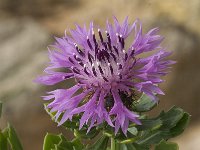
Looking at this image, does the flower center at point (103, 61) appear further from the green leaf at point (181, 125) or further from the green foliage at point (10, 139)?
the green foliage at point (10, 139)

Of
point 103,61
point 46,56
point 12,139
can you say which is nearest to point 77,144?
point 12,139

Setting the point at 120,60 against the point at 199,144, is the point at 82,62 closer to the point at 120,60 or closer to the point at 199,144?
the point at 120,60

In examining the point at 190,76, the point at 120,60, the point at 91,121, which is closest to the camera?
the point at 91,121

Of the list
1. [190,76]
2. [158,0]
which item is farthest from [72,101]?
[158,0]

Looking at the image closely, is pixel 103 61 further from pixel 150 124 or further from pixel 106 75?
pixel 150 124

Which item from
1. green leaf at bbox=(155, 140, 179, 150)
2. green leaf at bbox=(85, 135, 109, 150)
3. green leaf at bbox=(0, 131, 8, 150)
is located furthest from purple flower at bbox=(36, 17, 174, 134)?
green leaf at bbox=(0, 131, 8, 150)

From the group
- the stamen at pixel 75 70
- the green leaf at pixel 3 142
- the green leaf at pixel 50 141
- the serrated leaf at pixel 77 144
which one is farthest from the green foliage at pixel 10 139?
the stamen at pixel 75 70
